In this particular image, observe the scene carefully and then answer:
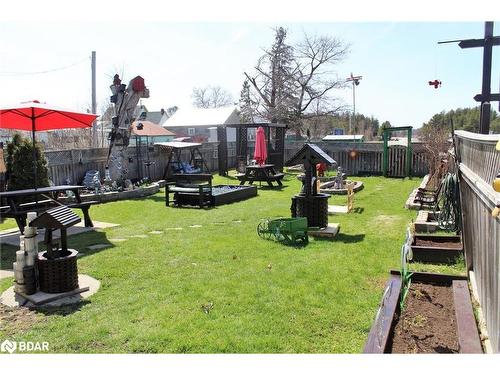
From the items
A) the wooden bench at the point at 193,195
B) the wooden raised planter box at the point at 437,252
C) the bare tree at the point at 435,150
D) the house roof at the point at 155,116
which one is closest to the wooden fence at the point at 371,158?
the bare tree at the point at 435,150

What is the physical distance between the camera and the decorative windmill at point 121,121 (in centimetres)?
1412

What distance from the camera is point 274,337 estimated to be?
3.67 metres

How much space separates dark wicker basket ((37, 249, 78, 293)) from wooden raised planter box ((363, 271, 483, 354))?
331 centimetres

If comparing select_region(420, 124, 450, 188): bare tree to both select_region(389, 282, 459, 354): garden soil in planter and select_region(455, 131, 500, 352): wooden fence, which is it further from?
select_region(455, 131, 500, 352): wooden fence

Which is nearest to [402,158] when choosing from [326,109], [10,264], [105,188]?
[105,188]

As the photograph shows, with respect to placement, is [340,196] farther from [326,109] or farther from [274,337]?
[326,109]

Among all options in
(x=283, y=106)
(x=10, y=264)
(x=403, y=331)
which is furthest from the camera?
(x=283, y=106)

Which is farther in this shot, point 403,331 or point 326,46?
point 326,46

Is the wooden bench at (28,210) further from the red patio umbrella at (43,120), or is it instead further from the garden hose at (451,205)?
the garden hose at (451,205)

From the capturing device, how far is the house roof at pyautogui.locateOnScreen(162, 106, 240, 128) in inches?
1633

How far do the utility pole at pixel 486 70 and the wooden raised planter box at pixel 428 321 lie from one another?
2950 mm

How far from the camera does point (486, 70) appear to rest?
645cm

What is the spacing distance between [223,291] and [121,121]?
10646mm

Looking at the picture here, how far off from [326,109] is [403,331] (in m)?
35.3
